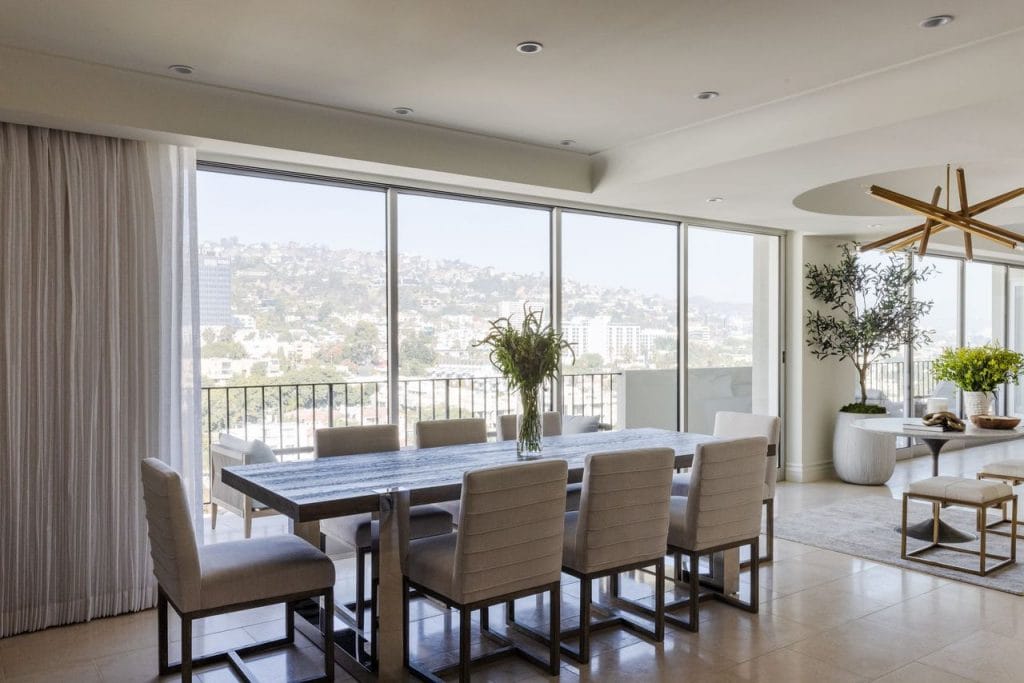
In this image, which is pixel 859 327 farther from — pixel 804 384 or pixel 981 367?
pixel 981 367

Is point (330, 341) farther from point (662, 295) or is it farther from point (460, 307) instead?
point (662, 295)

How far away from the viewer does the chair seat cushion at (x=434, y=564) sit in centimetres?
316

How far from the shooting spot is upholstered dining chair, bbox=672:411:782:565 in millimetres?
4699

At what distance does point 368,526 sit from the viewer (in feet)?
13.1

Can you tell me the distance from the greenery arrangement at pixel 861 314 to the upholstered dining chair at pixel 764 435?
10.1 ft

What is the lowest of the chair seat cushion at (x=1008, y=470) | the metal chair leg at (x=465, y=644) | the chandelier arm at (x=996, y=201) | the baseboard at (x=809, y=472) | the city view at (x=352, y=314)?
the baseboard at (x=809, y=472)

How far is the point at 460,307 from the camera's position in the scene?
587 centimetres

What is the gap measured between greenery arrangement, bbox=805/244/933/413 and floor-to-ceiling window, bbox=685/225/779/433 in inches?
16.3

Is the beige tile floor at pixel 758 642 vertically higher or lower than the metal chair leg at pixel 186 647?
lower

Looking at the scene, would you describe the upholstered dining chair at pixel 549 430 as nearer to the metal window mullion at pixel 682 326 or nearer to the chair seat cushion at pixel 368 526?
the chair seat cushion at pixel 368 526

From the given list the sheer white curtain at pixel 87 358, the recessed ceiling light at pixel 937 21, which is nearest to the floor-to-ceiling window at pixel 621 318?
the sheer white curtain at pixel 87 358

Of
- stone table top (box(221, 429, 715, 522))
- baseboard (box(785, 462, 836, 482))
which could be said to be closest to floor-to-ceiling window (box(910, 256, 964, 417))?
baseboard (box(785, 462, 836, 482))

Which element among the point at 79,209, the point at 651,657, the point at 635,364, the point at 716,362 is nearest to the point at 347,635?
the point at 651,657

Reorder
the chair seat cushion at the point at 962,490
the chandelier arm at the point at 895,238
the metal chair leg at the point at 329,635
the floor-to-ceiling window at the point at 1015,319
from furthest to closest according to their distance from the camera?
the floor-to-ceiling window at the point at 1015,319
the chandelier arm at the point at 895,238
the chair seat cushion at the point at 962,490
the metal chair leg at the point at 329,635
